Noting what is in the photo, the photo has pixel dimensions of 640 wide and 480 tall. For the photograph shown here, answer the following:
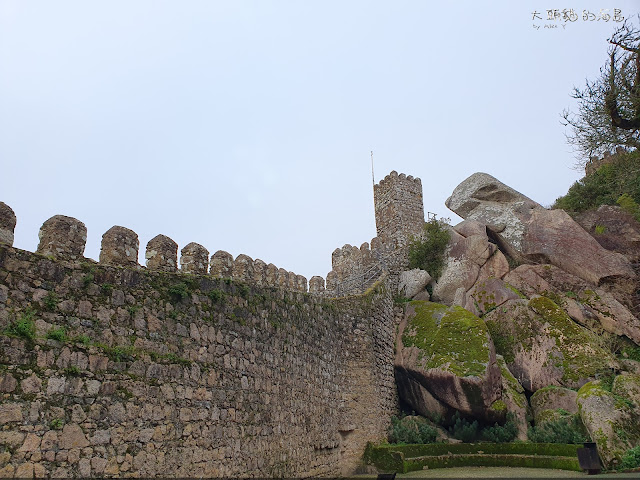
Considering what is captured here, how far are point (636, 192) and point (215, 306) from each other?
2403cm

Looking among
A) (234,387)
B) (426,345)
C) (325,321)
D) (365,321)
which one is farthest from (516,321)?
(234,387)

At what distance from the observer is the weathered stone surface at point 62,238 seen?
22.3 ft

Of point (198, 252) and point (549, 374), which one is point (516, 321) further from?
point (198, 252)

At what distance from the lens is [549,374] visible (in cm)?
1828

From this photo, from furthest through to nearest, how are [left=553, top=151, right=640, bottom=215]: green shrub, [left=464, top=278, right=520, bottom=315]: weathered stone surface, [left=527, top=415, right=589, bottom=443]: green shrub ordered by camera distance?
[left=553, top=151, right=640, bottom=215]: green shrub → [left=464, top=278, right=520, bottom=315]: weathered stone surface → [left=527, top=415, right=589, bottom=443]: green shrub

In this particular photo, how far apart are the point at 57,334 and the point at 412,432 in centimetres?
1441

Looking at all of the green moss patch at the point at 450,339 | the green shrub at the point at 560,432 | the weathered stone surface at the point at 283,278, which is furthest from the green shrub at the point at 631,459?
the weathered stone surface at the point at 283,278

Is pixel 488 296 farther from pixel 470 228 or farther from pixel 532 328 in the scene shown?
pixel 470 228

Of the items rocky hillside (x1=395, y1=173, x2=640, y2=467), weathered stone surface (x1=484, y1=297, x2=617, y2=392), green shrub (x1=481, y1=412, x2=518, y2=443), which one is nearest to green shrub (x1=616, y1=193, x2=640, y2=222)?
rocky hillside (x1=395, y1=173, x2=640, y2=467)

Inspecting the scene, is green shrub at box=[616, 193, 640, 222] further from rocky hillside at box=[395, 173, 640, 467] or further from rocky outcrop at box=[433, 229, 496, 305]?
rocky outcrop at box=[433, 229, 496, 305]

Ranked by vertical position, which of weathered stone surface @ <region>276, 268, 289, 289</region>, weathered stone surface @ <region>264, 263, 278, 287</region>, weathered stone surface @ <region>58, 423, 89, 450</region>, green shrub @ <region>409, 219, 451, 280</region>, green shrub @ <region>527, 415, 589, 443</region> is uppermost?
green shrub @ <region>409, 219, 451, 280</region>

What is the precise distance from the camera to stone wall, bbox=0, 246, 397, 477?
233 inches

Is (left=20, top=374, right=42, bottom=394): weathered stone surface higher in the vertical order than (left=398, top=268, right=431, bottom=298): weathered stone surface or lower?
lower

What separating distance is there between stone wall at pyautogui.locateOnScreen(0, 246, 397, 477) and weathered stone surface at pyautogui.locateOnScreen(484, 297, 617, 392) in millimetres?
9797
